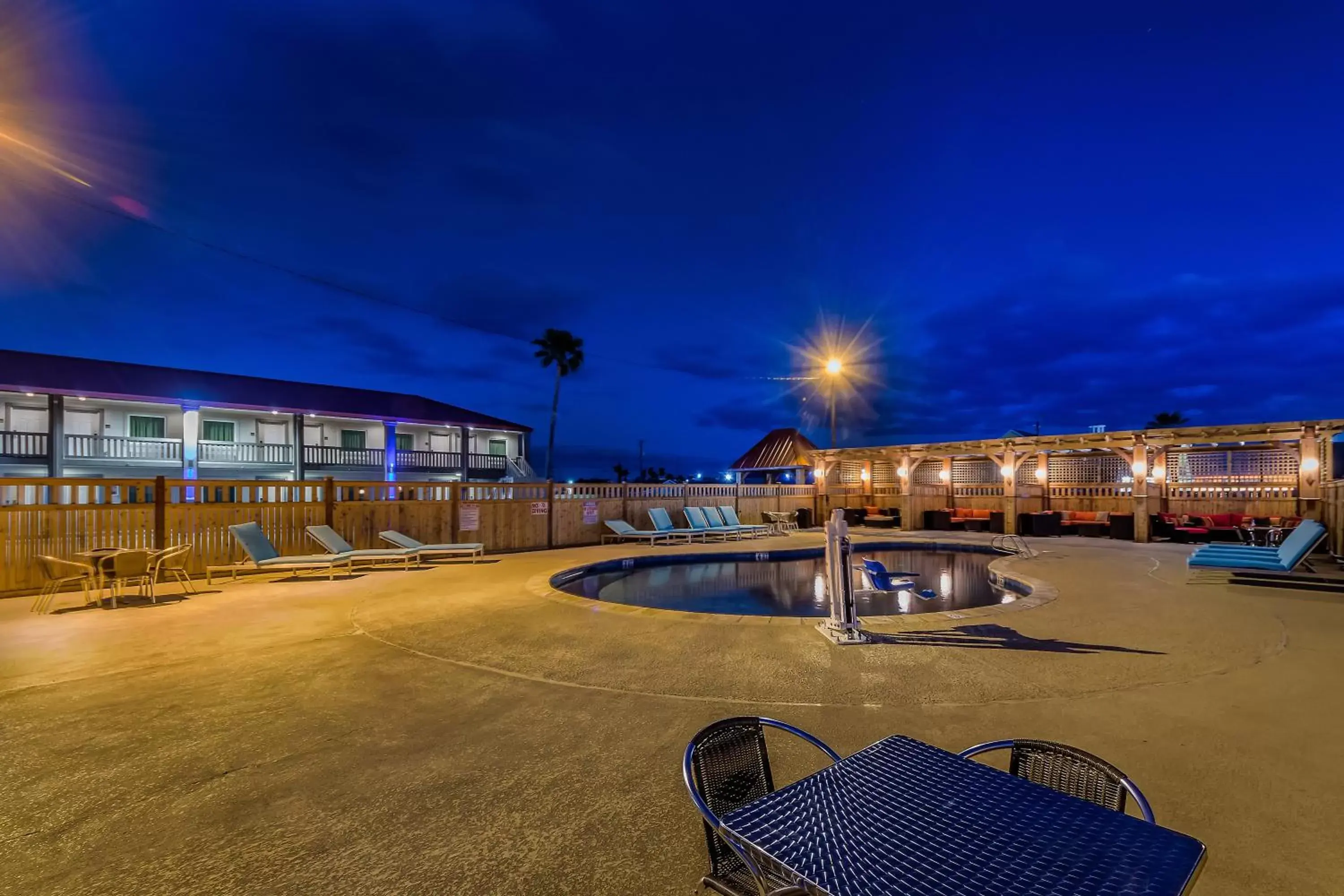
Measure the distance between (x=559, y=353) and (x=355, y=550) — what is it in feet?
69.5

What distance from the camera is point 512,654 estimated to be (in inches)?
183

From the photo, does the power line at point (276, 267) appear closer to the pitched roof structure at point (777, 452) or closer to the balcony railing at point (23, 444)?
the balcony railing at point (23, 444)

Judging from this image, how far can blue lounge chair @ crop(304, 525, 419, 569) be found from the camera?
30.5 ft

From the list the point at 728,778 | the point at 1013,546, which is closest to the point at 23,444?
the point at 728,778

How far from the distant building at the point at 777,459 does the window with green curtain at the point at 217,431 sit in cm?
2468

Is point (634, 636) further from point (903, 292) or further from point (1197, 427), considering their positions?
point (903, 292)

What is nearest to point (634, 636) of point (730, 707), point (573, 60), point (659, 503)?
point (730, 707)

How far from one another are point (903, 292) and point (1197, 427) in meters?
12.7

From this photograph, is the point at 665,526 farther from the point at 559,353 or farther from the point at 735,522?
the point at 559,353

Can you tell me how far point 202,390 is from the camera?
1961cm

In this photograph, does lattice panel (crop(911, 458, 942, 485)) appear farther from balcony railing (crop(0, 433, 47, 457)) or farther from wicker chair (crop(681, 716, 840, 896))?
balcony railing (crop(0, 433, 47, 457))

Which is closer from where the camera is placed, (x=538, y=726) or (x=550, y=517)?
(x=538, y=726)

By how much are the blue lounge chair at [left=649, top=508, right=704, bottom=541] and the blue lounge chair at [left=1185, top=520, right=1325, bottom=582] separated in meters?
9.10

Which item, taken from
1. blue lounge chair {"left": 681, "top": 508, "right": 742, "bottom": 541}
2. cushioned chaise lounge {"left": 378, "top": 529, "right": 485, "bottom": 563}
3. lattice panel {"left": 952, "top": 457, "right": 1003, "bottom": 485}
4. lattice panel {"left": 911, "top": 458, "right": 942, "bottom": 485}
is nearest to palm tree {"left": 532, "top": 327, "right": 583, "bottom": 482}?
blue lounge chair {"left": 681, "top": 508, "right": 742, "bottom": 541}
